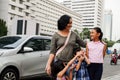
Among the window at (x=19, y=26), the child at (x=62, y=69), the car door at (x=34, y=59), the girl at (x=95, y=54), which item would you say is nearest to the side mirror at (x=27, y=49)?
the car door at (x=34, y=59)

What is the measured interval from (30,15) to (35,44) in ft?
283

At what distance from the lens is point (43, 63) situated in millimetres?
9539

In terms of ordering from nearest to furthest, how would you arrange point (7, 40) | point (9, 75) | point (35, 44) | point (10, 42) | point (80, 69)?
1. point (80, 69)
2. point (9, 75)
3. point (10, 42)
4. point (7, 40)
5. point (35, 44)

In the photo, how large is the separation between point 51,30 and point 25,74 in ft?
434

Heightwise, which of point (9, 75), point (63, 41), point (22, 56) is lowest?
point (9, 75)

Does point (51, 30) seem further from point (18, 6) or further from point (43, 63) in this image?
point (43, 63)

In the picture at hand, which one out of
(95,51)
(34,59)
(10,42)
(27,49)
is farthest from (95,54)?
(10,42)

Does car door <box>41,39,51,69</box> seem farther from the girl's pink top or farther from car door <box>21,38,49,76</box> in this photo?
the girl's pink top

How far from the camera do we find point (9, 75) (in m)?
8.40

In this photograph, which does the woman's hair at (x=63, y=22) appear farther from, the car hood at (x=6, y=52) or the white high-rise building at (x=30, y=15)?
the white high-rise building at (x=30, y=15)

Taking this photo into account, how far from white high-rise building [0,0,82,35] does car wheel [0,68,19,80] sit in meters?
14.6

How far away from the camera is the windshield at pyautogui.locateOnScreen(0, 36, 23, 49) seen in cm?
880

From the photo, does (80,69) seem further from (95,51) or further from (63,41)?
(95,51)

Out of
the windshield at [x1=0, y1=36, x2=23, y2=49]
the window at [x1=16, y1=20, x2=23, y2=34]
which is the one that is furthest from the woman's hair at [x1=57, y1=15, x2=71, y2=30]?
the window at [x1=16, y1=20, x2=23, y2=34]
